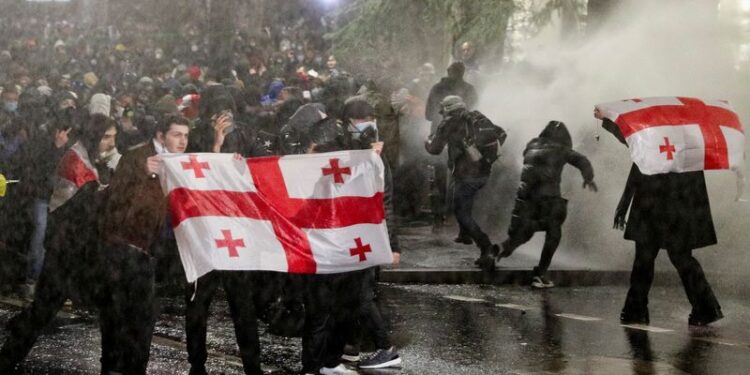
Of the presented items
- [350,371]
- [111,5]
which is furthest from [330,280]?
[111,5]

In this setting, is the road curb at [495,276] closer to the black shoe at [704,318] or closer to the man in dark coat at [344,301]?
the black shoe at [704,318]

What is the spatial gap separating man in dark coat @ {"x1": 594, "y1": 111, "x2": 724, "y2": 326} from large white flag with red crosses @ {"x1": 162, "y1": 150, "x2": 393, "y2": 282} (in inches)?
121

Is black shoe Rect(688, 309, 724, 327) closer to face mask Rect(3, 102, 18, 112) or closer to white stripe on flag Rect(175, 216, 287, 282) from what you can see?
white stripe on flag Rect(175, 216, 287, 282)

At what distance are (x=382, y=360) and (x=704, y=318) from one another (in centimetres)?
331

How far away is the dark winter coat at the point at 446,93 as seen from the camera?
632 inches

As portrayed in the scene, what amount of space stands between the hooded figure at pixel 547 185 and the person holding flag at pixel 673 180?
70.7 inches

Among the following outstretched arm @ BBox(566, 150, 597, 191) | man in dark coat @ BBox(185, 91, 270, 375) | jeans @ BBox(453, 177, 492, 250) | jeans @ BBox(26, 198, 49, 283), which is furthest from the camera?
jeans @ BBox(453, 177, 492, 250)

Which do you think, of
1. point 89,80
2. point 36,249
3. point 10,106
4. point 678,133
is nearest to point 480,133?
point 678,133

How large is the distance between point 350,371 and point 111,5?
3442 centimetres

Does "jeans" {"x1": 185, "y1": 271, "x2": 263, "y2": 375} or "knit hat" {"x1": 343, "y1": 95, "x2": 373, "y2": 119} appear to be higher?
"knit hat" {"x1": 343, "y1": 95, "x2": 373, "y2": 119}

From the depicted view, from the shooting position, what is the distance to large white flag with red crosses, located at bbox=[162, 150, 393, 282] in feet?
24.2

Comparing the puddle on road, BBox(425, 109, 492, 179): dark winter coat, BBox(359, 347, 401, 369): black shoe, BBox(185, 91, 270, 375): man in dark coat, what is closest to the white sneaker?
BBox(359, 347, 401, 369): black shoe

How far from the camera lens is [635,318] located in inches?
414

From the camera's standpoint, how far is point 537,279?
12.6 metres
